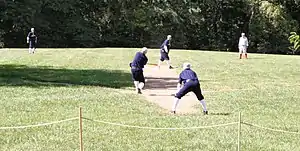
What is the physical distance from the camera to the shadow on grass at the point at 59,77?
78.9 feet

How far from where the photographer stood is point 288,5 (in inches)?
2312

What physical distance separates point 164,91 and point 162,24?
117 feet

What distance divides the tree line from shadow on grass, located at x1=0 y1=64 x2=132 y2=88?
25.4 m

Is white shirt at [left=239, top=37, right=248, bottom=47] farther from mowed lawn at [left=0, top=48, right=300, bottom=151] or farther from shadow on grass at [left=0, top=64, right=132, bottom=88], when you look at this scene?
shadow on grass at [left=0, top=64, right=132, bottom=88]

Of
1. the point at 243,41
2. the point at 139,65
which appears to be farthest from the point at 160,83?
the point at 243,41

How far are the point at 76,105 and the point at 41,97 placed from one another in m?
2.11

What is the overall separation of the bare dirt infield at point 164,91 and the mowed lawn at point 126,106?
580 millimetres

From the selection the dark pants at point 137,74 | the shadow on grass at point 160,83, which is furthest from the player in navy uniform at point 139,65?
the shadow on grass at point 160,83

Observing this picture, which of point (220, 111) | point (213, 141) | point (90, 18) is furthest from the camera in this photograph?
point (90, 18)

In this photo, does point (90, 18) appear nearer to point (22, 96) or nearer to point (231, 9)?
point (231, 9)

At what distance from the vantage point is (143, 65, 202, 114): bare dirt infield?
757 inches

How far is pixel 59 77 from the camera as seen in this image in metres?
26.2

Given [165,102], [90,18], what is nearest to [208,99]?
[165,102]

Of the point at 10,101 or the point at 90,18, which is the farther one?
the point at 90,18
